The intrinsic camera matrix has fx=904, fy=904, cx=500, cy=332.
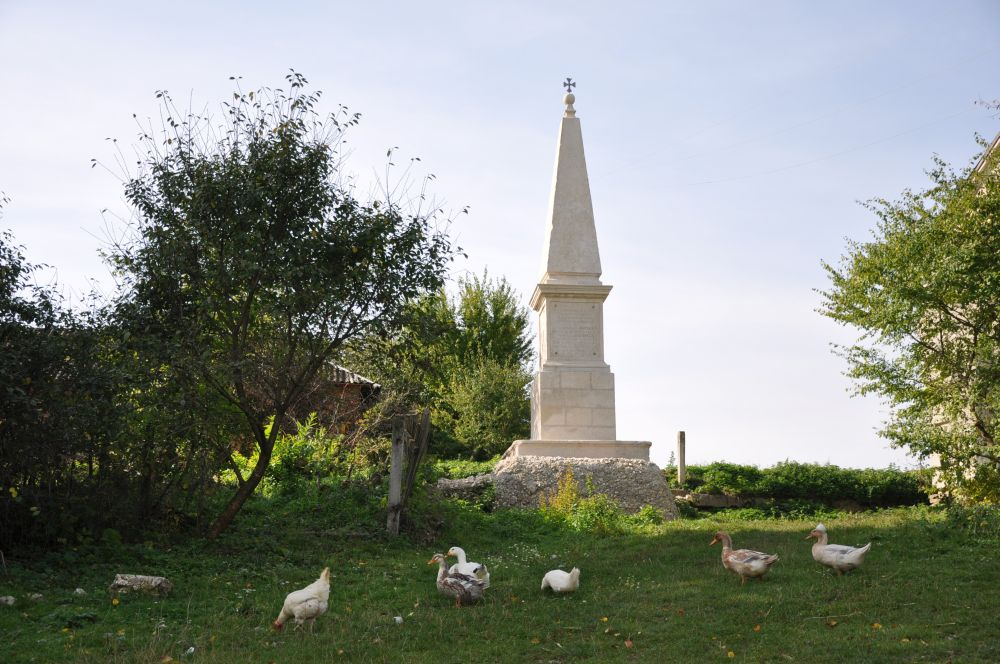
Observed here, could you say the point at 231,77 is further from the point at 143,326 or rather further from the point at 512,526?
the point at 512,526

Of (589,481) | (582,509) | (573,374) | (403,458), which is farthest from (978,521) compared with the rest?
(573,374)

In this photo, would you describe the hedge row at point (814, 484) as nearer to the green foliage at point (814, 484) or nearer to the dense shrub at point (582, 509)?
the green foliage at point (814, 484)

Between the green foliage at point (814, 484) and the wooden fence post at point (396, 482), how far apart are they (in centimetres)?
902

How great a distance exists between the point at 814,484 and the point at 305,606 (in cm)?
1524

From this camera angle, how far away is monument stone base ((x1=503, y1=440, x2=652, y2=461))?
758 inches

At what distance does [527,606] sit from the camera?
29.3 ft

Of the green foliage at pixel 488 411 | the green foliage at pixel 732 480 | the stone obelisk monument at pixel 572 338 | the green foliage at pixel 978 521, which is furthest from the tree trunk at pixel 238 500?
the green foliage at pixel 488 411

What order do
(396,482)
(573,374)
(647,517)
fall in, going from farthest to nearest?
(573,374), (647,517), (396,482)

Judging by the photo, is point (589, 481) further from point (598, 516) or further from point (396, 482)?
point (396, 482)

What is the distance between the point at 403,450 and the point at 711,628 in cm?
706

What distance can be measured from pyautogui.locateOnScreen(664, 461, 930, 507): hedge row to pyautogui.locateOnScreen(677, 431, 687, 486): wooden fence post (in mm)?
142

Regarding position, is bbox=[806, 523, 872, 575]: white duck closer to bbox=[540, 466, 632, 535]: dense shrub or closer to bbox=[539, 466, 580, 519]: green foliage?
bbox=[540, 466, 632, 535]: dense shrub

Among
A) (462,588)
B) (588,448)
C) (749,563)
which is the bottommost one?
(462,588)

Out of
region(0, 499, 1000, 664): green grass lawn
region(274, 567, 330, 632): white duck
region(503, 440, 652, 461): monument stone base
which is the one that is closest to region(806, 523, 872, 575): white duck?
region(0, 499, 1000, 664): green grass lawn
